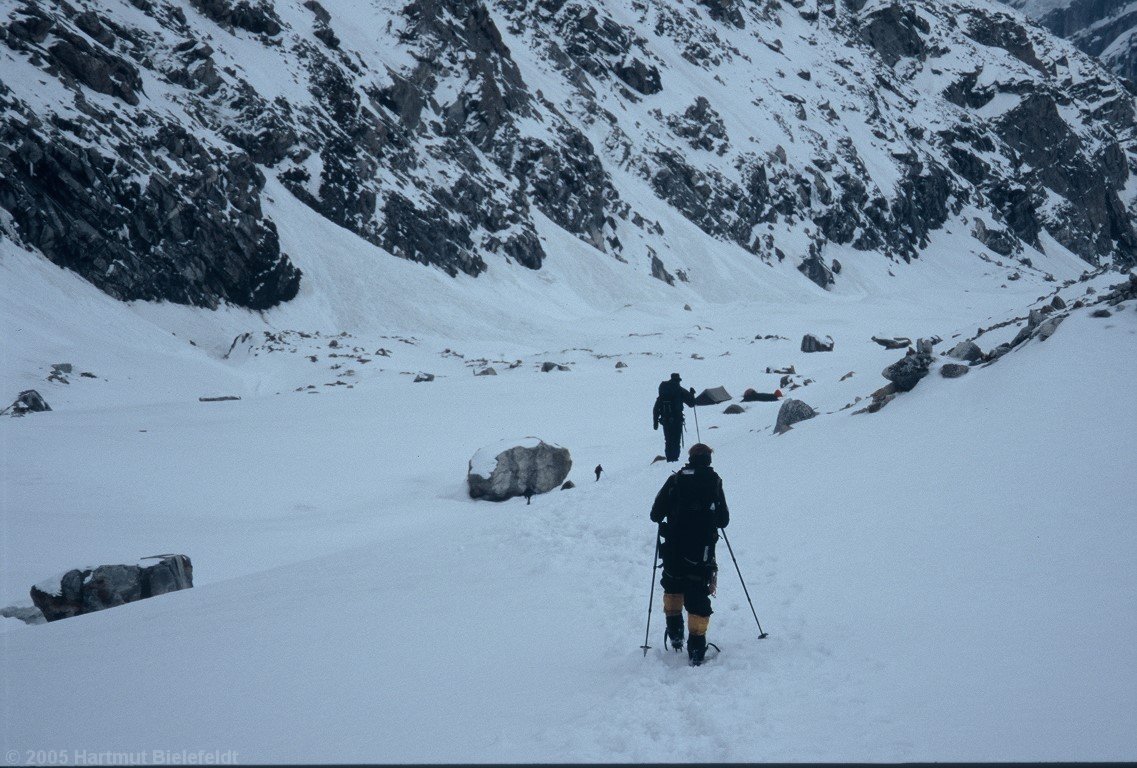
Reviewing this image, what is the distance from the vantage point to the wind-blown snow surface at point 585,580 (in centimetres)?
406

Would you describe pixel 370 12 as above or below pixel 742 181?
above

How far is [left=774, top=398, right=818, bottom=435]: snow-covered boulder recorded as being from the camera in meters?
13.2

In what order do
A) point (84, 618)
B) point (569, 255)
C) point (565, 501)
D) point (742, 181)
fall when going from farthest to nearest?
1. point (742, 181)
2. point (569, 255)
3. point (565, 501)
4. point (84, 618)

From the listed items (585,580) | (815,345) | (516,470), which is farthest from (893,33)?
(585,580)

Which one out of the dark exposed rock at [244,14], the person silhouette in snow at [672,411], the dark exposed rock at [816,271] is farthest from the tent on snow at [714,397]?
the dark exposed rock at [816,271]

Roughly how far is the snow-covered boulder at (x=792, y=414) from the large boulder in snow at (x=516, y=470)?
14.3 feet

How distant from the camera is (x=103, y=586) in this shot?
24.4 feet

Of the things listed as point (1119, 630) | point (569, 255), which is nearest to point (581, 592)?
point (1119, 630)

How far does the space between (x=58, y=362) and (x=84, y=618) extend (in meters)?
19.4

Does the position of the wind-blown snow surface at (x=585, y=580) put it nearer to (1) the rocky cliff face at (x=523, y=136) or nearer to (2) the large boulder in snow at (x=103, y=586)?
(2) the large boulder in snow at (x=103, y=586)

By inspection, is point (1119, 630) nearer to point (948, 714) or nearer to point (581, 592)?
point (948, 714)

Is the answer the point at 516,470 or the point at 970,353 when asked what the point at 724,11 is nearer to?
the point at 970,353

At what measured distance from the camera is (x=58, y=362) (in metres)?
21.7

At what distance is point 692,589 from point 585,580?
222cm
